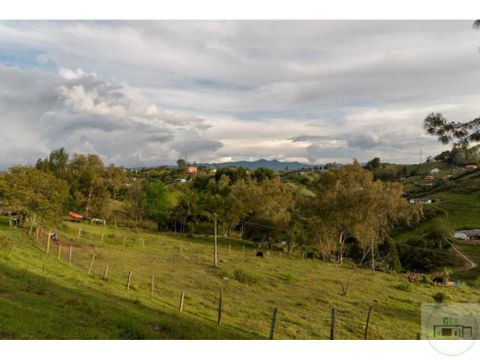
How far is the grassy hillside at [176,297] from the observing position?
48.2 feet

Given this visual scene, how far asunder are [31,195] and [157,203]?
51697 millimetres

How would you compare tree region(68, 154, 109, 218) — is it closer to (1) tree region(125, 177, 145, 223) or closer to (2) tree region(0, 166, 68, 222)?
(1) tree region(125, 177, 145, 223)

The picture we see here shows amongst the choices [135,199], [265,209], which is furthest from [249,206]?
[135,199]

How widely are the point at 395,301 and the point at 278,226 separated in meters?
32.4

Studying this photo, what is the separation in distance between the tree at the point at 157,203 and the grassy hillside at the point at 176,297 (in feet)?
128

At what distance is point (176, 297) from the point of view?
2425 cm

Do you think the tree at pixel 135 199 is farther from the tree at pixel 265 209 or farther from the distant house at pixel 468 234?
the distant house at pixel 468 234

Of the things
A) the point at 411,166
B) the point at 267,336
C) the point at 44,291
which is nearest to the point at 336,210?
the point at 267,336

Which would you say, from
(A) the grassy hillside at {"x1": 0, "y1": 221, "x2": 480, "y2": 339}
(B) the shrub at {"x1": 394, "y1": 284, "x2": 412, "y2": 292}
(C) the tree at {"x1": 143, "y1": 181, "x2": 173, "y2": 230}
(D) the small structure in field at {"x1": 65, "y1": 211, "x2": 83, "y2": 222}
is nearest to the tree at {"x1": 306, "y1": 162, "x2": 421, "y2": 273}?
(A) the grassy hillside at {"x1": 0, "y1": 221, "x2": 480, "y2": 339}

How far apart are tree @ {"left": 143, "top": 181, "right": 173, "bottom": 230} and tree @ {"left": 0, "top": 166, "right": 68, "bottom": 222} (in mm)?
45080

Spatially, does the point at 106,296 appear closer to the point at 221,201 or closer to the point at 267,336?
the point at 267,336

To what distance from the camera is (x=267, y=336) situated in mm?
18141

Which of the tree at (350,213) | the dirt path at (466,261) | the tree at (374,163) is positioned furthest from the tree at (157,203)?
the tree at (374,163)

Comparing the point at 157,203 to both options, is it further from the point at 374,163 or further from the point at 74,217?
the point at 374,163
